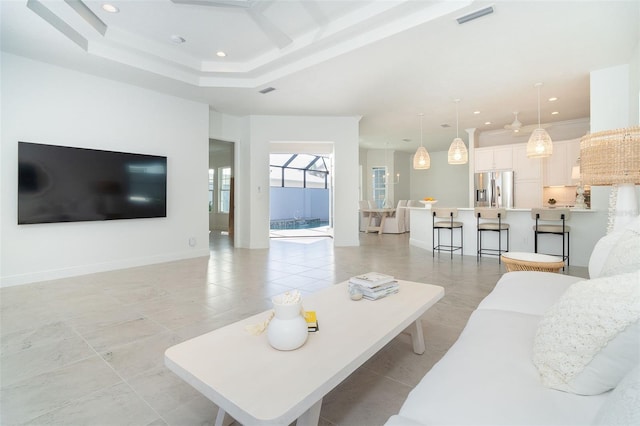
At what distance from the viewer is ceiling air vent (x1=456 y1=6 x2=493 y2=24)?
3.10 meters

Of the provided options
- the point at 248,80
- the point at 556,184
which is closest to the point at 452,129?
the point at 556,184

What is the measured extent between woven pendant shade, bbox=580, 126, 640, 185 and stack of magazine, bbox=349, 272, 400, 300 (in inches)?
71.4

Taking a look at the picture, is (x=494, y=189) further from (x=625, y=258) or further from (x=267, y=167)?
(x=625, y=258)

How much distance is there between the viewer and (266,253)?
6.25m

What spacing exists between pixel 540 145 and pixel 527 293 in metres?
4.54

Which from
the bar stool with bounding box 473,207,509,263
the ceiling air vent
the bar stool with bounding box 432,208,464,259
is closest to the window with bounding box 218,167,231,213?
the bar stool with bounding box 432,208,464,259

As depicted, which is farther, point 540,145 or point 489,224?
point 489,224

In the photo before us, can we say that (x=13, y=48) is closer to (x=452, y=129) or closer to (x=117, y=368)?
(x=117, y=368)

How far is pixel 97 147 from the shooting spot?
4.66m

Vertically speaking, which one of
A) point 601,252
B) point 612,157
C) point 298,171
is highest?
point 298,171

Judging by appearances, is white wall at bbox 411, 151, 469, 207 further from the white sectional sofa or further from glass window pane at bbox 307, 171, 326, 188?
the white sectional sofa

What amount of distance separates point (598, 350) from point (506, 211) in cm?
525

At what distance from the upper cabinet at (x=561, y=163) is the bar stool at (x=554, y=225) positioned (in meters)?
2.66

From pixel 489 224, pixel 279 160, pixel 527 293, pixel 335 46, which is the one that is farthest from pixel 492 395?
pixel 279 160
